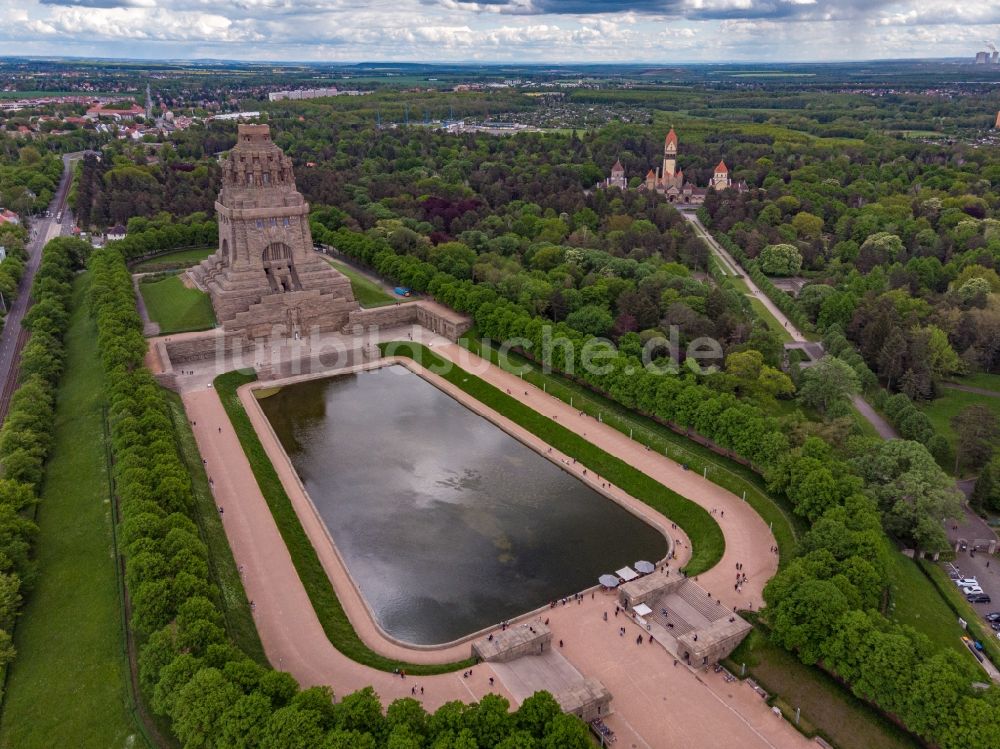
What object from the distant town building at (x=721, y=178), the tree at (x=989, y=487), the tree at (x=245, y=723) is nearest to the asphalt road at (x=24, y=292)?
the tree at (x=245, y=723)

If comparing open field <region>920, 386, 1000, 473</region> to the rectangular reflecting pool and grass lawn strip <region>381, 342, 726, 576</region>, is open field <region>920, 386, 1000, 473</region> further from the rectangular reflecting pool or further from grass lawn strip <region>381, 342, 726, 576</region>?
the rectangular reflecting pool

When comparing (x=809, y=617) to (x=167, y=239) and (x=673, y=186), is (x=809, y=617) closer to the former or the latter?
(x=167, y=239)

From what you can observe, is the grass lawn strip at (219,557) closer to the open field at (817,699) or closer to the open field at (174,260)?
the open field at (817,699)

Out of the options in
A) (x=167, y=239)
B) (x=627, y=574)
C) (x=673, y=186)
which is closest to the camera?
(x=627, y=574)

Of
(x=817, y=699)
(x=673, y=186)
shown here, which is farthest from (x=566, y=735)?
(x=673, y=186)

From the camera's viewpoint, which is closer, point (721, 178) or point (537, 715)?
point (537, 715)

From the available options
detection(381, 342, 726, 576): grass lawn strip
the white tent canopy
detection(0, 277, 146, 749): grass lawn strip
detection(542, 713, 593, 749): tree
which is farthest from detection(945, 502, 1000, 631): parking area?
detection(0, 277, 146, 749): grass lawn strip

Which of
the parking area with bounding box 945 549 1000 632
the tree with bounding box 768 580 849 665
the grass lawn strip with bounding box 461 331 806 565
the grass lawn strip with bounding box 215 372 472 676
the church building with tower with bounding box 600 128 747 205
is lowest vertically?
the parking area with bounding box 945 549 1000 632

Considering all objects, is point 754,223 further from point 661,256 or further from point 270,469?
point 270,469
